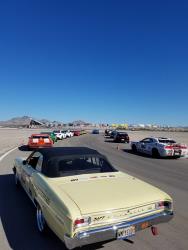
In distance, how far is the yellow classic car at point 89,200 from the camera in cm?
354

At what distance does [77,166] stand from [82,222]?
183 cm

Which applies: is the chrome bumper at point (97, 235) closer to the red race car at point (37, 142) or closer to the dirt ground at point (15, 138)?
the dirt ground at point (15, 138)

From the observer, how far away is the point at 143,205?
157 inches

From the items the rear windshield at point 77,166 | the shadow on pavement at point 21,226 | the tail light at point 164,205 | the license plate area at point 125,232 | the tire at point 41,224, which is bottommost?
the shadow on pavement at point 21,226

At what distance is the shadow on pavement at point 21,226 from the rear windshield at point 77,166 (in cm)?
109

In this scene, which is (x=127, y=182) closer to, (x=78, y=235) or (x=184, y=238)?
→ (x=184, y=238)

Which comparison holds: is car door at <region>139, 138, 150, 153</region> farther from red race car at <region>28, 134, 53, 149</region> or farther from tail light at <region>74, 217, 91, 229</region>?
tail light at <region>74, 217, 91, 229</region>

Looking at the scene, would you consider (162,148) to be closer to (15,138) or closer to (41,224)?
(41,224)

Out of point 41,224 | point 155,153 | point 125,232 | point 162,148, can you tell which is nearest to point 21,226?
point 41,224

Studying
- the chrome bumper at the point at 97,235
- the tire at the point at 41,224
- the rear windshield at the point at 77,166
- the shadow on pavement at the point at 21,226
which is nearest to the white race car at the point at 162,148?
the shadow on pavement at the point at 21,226

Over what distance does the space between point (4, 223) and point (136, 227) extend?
271 cm

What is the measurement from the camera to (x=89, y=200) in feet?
12.5

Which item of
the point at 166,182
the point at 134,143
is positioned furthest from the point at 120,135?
the point at 166,182

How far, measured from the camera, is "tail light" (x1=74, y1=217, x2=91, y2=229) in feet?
11.3
